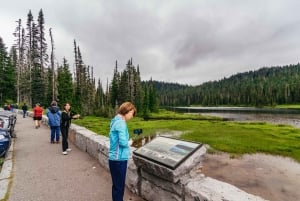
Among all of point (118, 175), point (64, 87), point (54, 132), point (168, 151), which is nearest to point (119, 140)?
point (118, 175)

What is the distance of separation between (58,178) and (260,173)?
831cm

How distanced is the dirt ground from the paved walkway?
204 inches

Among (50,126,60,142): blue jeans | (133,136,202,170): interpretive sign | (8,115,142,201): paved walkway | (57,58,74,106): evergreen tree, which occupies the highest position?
(57,58,74,106): evergreen tree

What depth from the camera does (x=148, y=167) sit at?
12.5ft

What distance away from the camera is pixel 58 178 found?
548 cm

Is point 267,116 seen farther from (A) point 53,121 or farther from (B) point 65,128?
(B) point 65,128

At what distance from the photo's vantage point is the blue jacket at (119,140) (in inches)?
139

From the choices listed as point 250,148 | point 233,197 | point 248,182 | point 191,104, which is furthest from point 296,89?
point 233,197

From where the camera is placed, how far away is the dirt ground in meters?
7.79

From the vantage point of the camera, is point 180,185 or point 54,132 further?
point 54,132

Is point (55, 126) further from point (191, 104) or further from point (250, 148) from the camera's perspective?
point (191, 104)

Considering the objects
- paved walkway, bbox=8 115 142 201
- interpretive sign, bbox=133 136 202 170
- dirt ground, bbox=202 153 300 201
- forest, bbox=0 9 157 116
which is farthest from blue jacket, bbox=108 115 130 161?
forest, bbox=0 9 157 116

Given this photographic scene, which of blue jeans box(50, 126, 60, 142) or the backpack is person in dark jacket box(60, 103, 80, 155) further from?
blue jeans box(50, 126, 60, 142)

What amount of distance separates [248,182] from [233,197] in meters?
6.74
